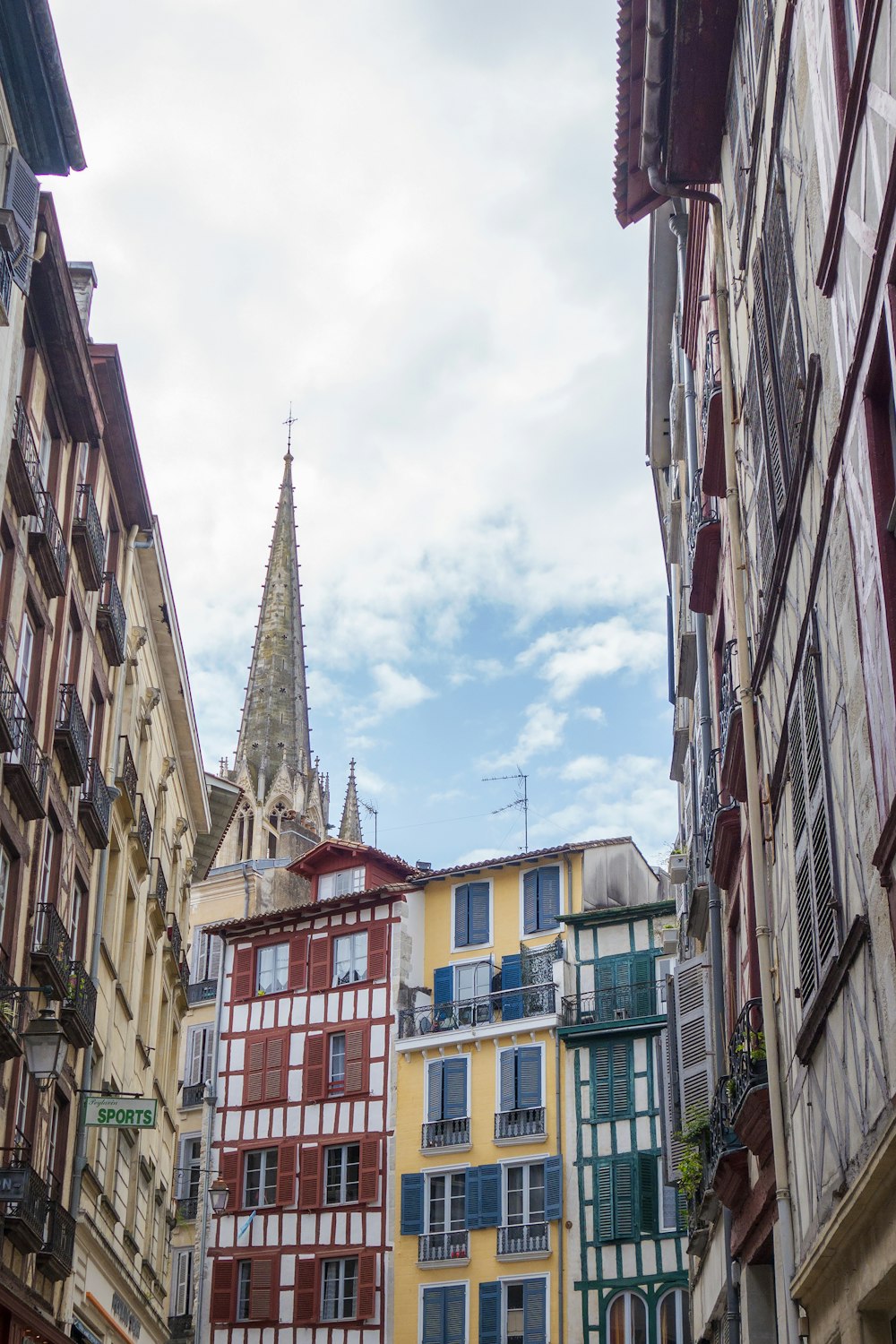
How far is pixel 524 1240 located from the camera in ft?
135

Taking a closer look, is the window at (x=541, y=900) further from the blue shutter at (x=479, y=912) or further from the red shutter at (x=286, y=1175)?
the red shutter at (x=286, y=1175)

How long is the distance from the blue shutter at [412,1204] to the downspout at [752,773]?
30.7 m

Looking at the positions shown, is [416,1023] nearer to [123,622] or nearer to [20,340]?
[123,622]

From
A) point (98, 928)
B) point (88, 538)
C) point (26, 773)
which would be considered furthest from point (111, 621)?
point (26, 773)

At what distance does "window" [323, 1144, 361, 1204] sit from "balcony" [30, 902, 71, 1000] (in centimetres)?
2385

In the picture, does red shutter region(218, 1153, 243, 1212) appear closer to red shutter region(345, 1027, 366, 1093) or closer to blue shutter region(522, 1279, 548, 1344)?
red shutter region(345, 1027, 366, 1093)

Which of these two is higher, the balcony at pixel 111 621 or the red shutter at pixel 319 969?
the red shutter at pixel 319 969

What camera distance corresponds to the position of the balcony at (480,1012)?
44094mm

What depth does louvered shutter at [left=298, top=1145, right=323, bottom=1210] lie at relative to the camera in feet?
145

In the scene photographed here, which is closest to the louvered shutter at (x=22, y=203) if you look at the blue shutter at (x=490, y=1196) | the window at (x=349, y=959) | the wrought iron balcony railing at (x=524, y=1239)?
the wrought iron balcony railing at (x=524, y=1239)

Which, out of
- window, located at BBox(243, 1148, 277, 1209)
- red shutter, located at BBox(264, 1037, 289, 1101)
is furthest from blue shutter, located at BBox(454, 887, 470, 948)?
window, located at BBox(243, 1148, 277, 1209)

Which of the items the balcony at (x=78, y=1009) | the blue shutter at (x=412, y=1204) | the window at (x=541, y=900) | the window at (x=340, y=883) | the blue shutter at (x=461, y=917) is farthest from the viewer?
the window at (x=340, y=883)

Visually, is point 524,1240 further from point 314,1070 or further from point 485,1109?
point 314,1070

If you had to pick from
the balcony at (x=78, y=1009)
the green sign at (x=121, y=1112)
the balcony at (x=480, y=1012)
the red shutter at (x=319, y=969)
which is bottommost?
the green sign at (x=121, y=1112)
